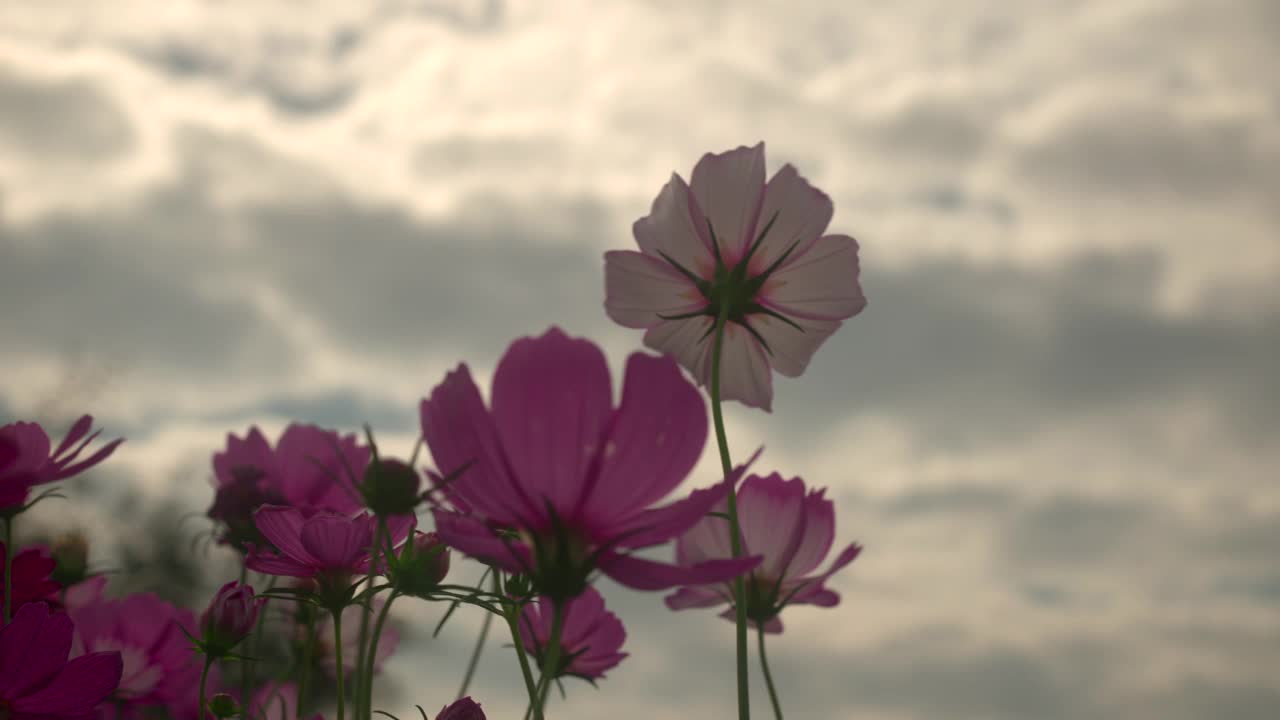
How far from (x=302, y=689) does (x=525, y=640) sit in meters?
0.21

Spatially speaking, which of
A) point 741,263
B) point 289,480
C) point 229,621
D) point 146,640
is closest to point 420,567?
point 229,621

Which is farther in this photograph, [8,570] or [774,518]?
[774,518]

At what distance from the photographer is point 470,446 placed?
560mm

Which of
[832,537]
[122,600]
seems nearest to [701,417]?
[832,537]

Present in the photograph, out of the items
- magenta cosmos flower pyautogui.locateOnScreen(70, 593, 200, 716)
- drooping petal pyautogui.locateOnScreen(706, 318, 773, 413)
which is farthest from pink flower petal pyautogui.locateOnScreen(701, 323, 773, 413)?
magenta cosmos flower pyautogui.locateOnScreen(70, 593, 200, 716)

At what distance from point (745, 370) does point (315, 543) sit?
368 millimetres

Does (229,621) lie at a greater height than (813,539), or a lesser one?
lesser

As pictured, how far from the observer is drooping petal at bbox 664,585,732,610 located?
37.5 inches

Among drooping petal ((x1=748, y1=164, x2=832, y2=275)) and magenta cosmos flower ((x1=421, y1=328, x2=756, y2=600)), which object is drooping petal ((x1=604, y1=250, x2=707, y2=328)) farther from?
magenta cosmos flower ((x1=421, y1=328, x2=756, y2=600))

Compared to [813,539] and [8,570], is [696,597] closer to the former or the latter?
[813,539]

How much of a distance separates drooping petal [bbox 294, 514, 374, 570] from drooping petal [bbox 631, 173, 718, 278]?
29 cm

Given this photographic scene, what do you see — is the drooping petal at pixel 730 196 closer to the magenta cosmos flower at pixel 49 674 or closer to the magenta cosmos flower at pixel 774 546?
the magenta cosmos flower at pixel 774 546

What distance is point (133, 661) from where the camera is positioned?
45.1 inches

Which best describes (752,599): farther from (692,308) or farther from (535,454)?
(535,454)
